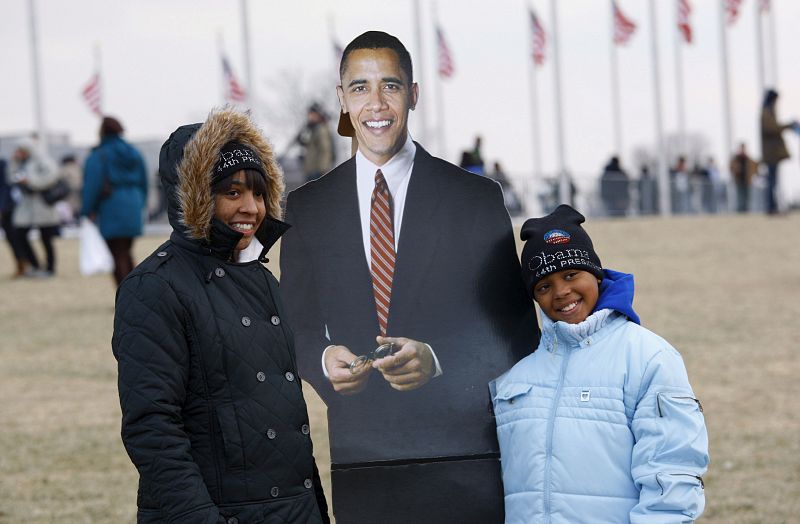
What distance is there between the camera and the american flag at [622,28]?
30734 millimetres

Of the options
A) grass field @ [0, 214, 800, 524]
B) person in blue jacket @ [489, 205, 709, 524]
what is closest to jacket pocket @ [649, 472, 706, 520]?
person in blue jacket @ [489, 205, 709, 524]

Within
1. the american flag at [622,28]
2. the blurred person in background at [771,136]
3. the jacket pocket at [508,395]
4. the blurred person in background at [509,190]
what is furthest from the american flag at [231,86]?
the jacket pocket at [508,395]

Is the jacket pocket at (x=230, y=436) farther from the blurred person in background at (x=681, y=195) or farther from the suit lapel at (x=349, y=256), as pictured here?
the blurred person in background at (x=681, y=195)

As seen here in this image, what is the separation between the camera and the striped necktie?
13.4ft

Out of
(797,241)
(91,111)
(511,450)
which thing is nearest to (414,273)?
(511,450)

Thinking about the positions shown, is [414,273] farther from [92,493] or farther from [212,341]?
[92,493]

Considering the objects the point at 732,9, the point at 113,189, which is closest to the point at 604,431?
the point at 113,189

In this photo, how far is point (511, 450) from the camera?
12.8ft

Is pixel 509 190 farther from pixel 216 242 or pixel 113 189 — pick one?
pixel 216 242

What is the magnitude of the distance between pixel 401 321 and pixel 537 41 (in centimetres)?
2785

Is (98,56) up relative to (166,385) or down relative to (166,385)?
up

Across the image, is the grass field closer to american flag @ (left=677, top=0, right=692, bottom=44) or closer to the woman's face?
the woman's face

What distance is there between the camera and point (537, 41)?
3109 centimetres

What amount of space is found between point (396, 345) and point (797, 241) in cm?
1584
